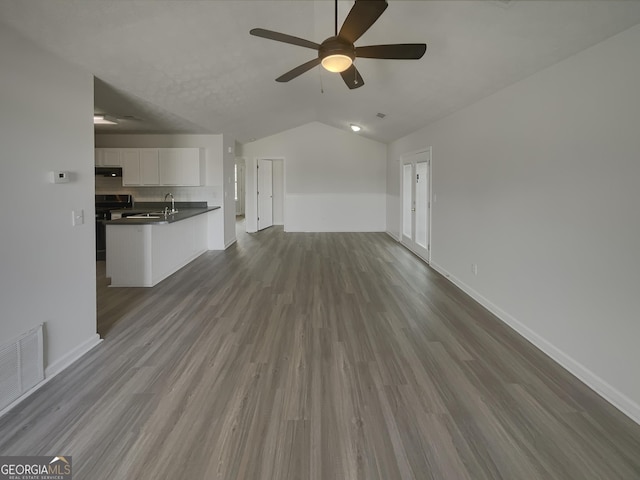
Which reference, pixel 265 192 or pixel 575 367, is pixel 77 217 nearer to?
pixel 575 367

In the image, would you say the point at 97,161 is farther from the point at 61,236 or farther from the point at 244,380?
the point at 244,380

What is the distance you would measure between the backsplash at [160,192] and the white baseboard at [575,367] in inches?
205

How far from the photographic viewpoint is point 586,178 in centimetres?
254

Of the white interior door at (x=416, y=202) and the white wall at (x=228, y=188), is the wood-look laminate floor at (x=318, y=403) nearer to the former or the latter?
the white interior door at (x=416, y=202)

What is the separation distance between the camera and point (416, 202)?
724cm

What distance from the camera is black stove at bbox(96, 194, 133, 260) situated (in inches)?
261

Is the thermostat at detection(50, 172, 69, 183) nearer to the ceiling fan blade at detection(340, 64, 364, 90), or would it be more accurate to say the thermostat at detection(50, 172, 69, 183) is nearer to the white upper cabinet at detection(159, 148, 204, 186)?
the ceiling fan blade at detection(340, 64, 364, 90)

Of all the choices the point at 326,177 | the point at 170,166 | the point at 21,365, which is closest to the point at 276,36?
the point at 21,365

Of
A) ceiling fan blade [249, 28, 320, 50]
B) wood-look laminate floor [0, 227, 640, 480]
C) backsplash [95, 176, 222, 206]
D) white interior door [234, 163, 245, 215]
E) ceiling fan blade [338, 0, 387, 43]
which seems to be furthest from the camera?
white interior door [234, 163, 245, 215]

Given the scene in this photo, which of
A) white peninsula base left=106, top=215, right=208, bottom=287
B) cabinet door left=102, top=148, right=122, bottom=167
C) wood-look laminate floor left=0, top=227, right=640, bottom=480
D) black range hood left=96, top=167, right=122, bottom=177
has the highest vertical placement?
cabinet door left=102, top=148, right=122, bottom=167

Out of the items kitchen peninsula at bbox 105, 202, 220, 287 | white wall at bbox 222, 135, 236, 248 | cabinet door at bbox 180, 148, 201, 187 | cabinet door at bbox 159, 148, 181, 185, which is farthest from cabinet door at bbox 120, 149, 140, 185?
kitchen peninsula at bbox 105, 202, 220, 287

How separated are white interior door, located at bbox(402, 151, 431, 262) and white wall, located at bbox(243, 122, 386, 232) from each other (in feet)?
6.73

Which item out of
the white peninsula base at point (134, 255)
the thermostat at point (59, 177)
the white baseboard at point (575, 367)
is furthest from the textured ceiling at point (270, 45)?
the white baseboard at point (575, 367)

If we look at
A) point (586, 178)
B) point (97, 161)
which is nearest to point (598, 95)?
point (586, 178)
